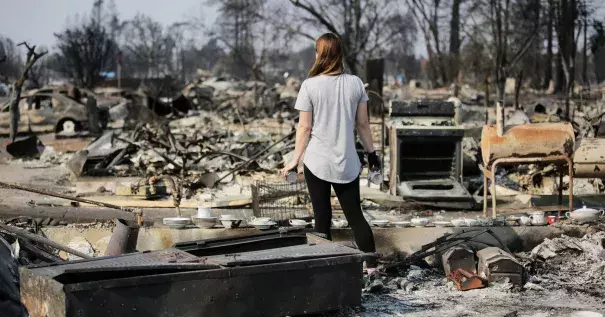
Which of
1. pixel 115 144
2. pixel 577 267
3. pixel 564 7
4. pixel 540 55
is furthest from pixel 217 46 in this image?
pixel 577 267

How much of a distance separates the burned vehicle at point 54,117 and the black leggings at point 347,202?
1572 centimetres

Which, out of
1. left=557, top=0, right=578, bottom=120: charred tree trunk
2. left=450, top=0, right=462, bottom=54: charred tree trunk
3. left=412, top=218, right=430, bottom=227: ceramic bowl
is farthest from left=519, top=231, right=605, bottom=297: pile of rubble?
left=450, top=0, right=462, bottom=54: charred tree trunk

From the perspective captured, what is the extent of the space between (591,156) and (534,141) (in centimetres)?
65

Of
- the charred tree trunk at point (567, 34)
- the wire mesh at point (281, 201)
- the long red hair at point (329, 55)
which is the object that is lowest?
the wire mesh at point (281, 201)

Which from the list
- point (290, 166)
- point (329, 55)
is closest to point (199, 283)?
point (290, 166)

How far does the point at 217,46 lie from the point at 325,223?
5623cm

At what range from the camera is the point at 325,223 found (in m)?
6.12

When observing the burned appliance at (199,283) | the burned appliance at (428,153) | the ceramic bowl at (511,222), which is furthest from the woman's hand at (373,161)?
the burned appliance at (428,153)

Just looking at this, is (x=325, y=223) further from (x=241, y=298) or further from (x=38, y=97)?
(x=38, y=97)

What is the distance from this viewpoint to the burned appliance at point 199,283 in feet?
14.6

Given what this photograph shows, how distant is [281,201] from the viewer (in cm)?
960

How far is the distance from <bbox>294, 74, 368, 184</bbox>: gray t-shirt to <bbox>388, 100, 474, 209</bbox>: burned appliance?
4.42 meters

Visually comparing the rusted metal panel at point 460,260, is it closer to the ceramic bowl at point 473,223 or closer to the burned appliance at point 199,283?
the ceramic bowl at point 473,223

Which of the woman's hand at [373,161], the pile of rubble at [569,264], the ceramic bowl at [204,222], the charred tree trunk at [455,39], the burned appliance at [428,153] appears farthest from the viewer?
the charred tree trunk at [455,39]
